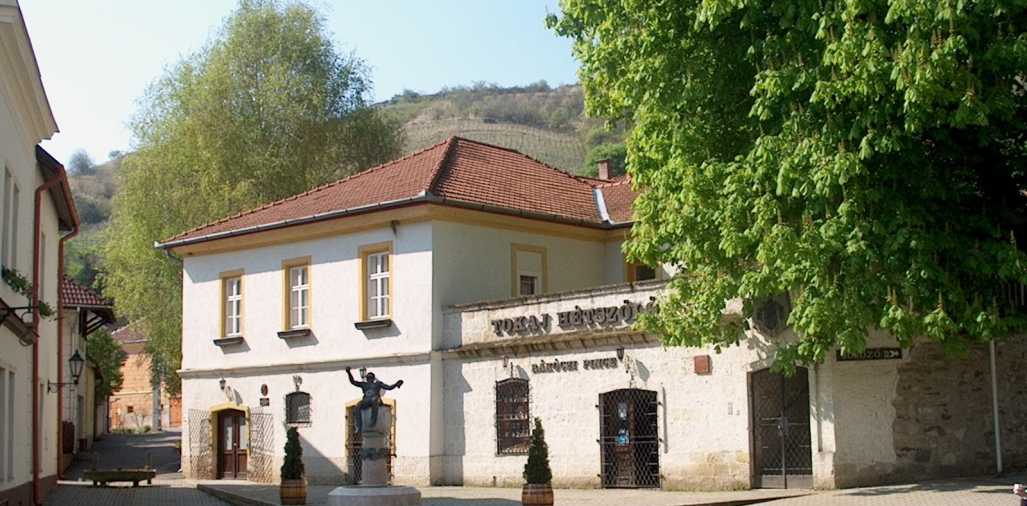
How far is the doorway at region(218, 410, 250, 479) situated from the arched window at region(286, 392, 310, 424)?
5.90 feet

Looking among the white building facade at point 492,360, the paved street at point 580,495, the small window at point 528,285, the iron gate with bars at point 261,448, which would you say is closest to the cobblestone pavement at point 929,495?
the paved street at point 580,495

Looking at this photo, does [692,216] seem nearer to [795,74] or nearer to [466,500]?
[795,74]

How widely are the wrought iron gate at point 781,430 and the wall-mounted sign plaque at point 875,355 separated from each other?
91 centimetres

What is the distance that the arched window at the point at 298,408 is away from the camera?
1307 inches

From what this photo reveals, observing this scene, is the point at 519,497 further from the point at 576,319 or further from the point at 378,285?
the point at 378,285

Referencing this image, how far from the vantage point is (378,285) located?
3155cm

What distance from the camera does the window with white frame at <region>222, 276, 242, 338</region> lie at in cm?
3509

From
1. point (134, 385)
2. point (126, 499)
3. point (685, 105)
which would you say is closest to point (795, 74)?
point (685, 105)

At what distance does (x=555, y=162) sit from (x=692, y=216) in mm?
114074

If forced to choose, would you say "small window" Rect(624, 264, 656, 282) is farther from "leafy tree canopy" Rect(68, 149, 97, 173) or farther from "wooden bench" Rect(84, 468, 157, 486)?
"leafy tree canopy" Rect(68, 149, 97, 173)

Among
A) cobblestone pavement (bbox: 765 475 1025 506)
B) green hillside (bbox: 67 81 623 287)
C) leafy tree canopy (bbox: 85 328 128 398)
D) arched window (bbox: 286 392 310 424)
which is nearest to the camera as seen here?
cobblestone pavement (bbox: 765 475 1025 506)

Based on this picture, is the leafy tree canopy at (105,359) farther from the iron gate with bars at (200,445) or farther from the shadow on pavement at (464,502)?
the shadow on pavement at (464,502)

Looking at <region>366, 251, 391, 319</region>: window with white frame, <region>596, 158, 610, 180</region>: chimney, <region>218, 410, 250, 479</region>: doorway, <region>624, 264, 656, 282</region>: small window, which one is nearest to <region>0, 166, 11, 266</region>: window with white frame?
<region>366, 251, 391, 319</region>: window with white frame

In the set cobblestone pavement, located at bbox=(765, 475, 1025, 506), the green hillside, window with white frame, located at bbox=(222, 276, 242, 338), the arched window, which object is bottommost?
cobblestone pavement, located at bbox=(765, 475, 1025, 506)
